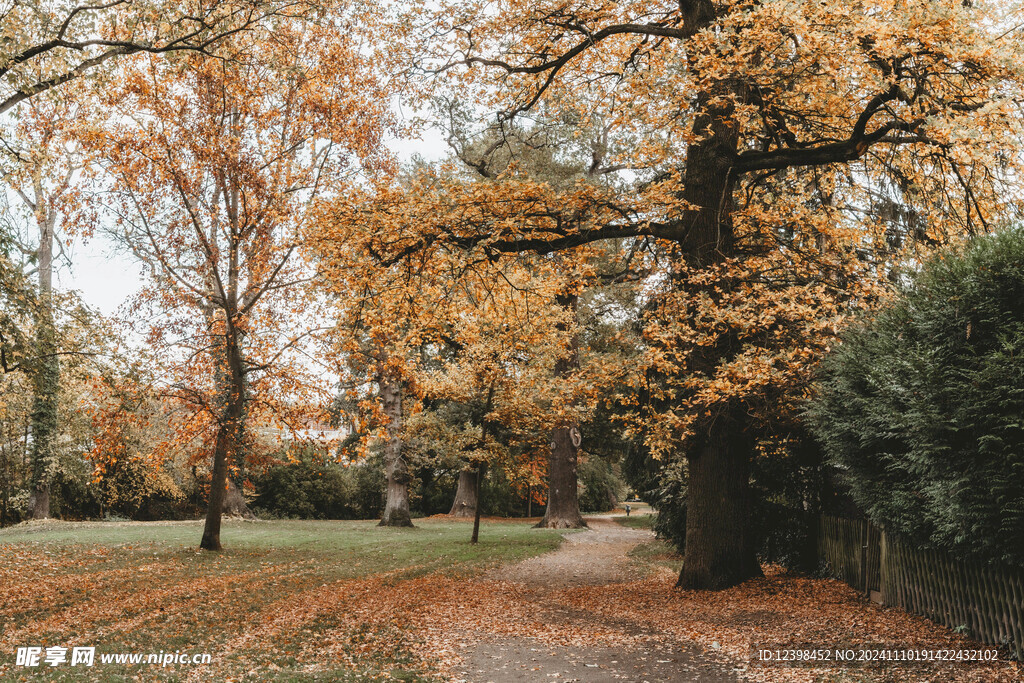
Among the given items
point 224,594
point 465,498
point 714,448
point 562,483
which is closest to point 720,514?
point 714,448

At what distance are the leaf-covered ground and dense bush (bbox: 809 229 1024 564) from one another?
4.11 ft

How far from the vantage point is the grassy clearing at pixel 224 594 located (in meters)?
6.87

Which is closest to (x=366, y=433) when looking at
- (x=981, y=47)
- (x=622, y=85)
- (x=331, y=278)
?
(x=331, y=278)

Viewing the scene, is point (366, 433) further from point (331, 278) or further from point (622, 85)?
point (622, 85)

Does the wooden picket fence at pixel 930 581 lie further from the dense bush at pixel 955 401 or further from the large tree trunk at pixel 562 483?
the large tree trunk at pixel 562 483

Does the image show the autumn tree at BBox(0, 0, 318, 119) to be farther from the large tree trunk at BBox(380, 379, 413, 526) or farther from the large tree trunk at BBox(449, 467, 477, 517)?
the large tree trunk at BBox(449, 467, 477, 517)

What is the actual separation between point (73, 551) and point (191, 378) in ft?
15.3

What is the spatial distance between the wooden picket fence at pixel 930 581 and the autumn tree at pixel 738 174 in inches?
58.0

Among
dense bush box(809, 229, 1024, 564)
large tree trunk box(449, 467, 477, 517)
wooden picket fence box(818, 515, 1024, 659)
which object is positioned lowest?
large tree trunk box(449, 467, 477, 517)

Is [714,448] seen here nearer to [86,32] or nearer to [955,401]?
[955,401]

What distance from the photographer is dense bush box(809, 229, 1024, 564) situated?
226 inches

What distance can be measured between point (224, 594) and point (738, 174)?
1058 centimetres

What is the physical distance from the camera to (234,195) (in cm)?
1606

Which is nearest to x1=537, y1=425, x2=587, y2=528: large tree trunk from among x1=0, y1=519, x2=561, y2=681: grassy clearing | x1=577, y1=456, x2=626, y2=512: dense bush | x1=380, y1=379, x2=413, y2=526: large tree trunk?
x1=0, y1=519, x2=561, y2=681: grassy clearing
